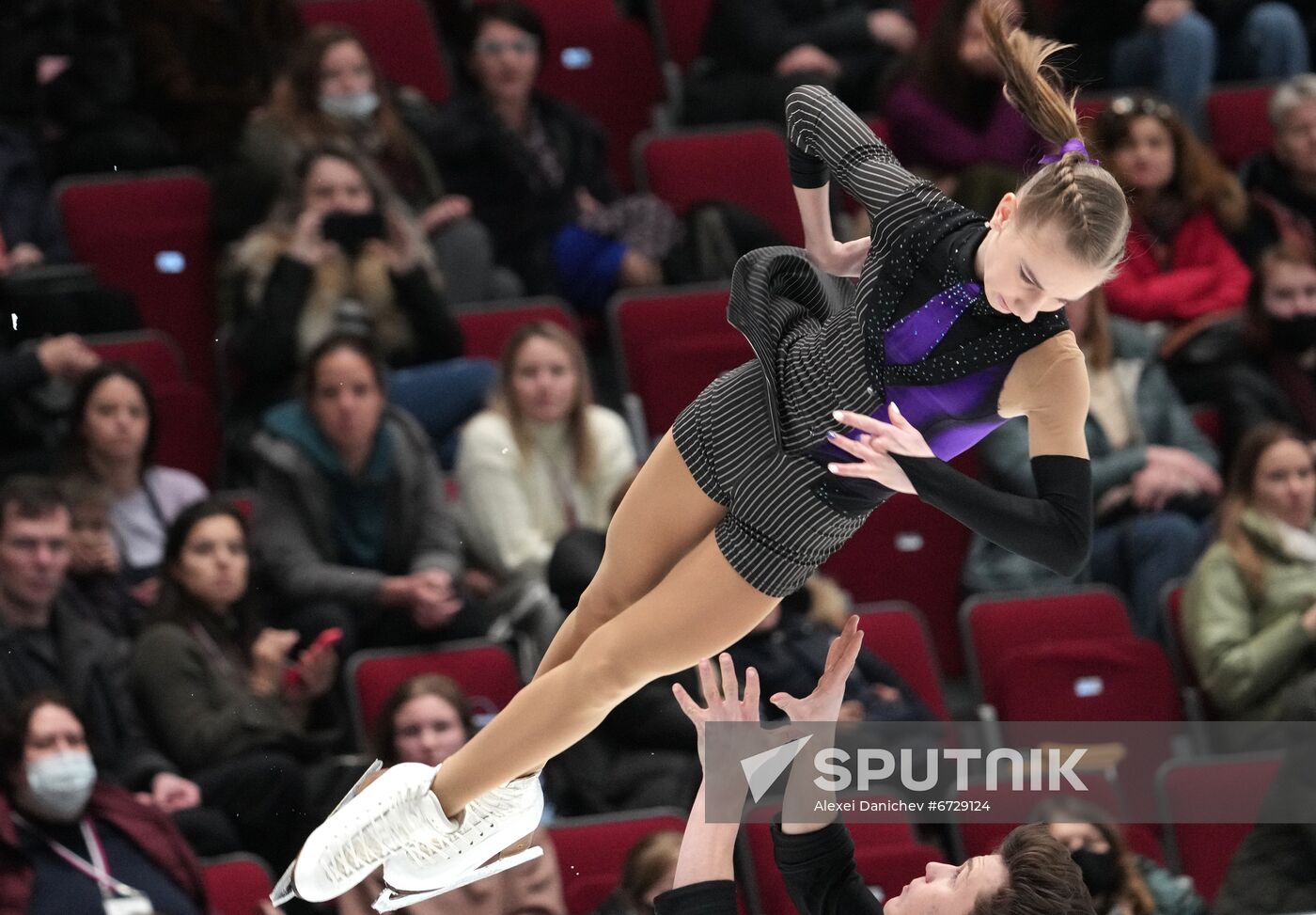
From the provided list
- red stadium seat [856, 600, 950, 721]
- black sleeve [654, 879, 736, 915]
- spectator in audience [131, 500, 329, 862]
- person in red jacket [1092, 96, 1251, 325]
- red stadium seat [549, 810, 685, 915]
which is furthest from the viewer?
person in red jacket [1092, 96, 1251, 325]

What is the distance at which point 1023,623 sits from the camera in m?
6.06

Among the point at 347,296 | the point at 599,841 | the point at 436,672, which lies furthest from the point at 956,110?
the point at 599,841

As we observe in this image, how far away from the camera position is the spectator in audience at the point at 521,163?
6.96m

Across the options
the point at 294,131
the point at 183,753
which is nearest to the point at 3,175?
the point at 294,131

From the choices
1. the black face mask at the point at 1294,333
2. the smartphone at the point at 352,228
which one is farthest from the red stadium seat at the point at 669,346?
the black face mask at the point at 1294,333

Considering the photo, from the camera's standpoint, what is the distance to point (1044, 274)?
330 cm

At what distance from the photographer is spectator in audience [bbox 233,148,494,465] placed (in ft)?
20.5

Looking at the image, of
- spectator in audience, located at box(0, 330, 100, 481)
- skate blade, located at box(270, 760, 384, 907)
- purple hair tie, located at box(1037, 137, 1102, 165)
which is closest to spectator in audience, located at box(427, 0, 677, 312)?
spectator in audience, located at box(0, 330, 100, 481)

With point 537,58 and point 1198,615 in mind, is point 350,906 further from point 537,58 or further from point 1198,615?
point 537,58

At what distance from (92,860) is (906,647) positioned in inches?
90.9

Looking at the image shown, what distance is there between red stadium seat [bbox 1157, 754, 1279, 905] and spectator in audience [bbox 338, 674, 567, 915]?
5.62ft

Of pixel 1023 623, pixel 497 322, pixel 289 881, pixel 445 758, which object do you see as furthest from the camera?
pixel 497 322

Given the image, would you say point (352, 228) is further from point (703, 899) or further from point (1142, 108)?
point (703, 899)

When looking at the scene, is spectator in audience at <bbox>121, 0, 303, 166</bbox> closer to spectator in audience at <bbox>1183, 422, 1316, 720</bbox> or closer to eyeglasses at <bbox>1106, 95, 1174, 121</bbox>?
eyeglasses at <bbox>1106, 95, 1174, 121</bbox>
